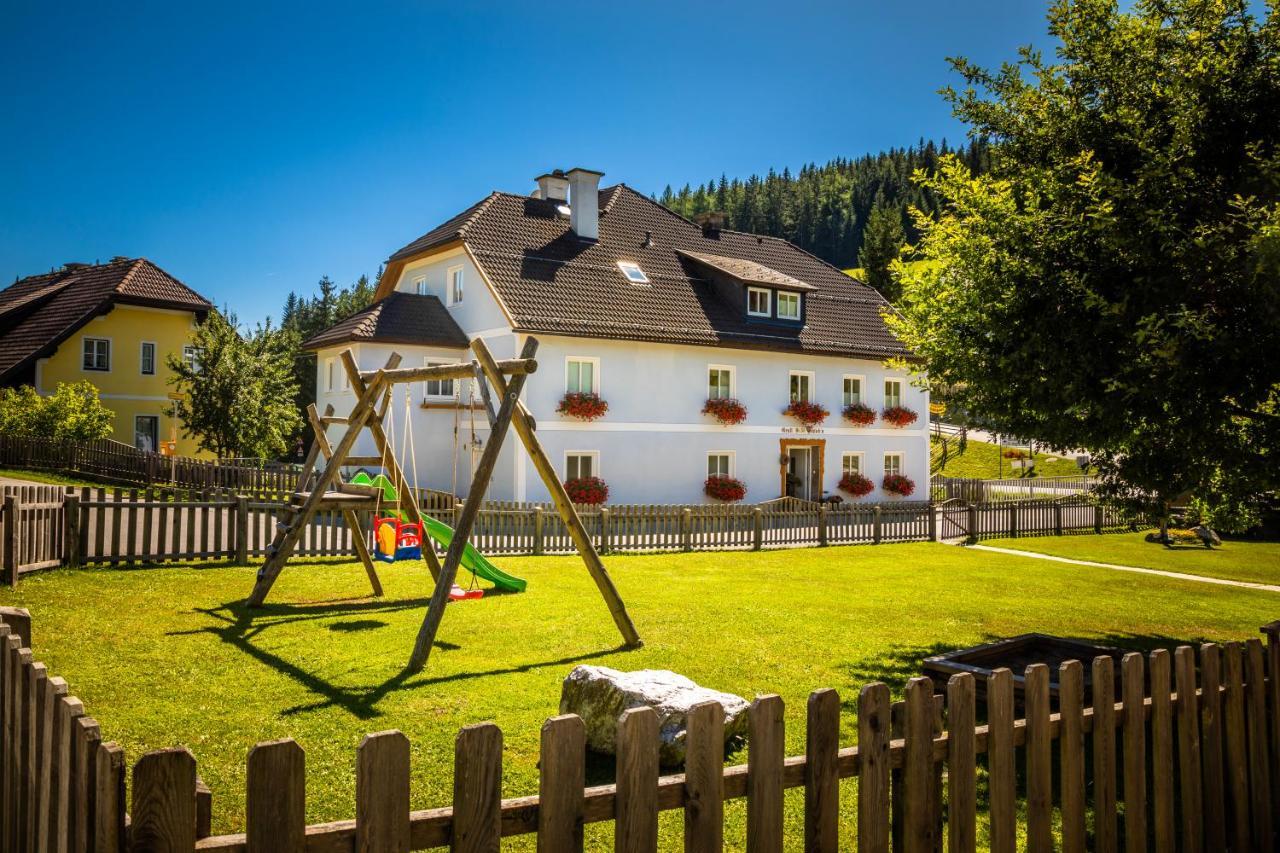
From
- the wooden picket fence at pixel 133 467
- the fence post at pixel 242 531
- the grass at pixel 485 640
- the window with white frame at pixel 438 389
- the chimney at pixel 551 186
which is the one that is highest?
the chimney at pixel 551 186

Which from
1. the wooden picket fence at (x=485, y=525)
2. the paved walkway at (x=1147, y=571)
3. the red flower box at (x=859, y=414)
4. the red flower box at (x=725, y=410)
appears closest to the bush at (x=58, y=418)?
the wooden picket fence at (x=485, y=525)

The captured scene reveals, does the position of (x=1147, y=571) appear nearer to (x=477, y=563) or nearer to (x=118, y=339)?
(x=477, y=563)

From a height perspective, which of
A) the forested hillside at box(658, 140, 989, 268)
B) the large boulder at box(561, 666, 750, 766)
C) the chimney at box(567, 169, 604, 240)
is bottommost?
the large boulder at box(561, 666, 750, 766)

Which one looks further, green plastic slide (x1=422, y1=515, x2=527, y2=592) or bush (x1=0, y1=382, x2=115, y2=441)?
bush (x1=0, y1=382, x2=115, y2=441)

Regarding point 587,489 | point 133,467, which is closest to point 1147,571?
point 587,489

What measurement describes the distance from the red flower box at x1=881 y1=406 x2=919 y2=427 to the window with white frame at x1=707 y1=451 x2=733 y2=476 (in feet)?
24.9

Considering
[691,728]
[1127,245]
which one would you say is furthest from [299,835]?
[1127,245]

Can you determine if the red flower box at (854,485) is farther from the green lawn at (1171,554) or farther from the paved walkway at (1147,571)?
the paved walkway at (1147,571)

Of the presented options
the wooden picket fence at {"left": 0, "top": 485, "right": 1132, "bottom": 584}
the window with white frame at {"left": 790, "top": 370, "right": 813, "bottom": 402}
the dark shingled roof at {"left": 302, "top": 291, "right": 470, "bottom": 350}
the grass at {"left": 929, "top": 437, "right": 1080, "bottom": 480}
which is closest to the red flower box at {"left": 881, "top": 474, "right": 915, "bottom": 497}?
the window with white frame at {"left": 790, "top": 370, "right": 813, "bottom": 402}

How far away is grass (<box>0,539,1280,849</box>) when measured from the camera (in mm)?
6398

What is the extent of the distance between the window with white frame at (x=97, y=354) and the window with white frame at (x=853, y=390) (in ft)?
106

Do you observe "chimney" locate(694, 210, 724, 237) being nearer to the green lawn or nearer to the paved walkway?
the green lawn

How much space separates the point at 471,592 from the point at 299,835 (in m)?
8.34

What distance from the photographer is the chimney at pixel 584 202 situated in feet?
106
